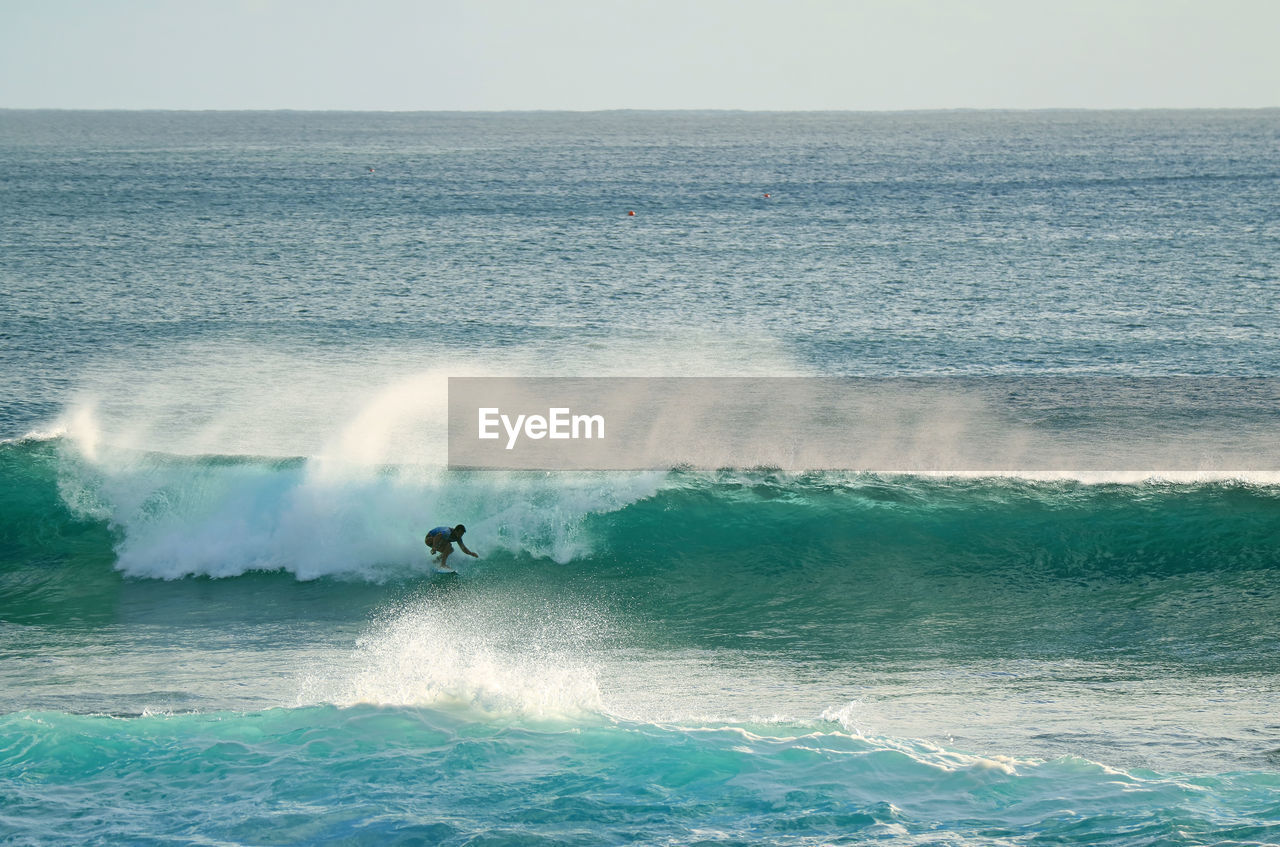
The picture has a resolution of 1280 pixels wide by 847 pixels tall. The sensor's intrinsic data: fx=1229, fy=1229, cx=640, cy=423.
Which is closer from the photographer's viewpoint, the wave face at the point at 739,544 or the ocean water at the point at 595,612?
the ocean water at the point at 595,612

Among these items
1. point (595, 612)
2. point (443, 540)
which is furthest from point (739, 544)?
point (443, 540)

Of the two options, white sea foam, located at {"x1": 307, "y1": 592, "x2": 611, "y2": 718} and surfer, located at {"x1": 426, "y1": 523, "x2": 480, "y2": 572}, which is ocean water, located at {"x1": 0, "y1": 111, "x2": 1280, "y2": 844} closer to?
white sea foam, located at {"x1": 307, "y1": 592, "x2": 611, "y2": 718}

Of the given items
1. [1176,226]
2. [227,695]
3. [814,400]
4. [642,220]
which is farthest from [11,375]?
[1176,226]

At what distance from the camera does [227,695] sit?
11.2 metres

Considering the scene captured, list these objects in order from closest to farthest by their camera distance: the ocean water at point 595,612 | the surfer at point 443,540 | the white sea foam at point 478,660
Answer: the ocean water at point 595,612
the white sea foam at point 478,660
the surfer at point 443,540

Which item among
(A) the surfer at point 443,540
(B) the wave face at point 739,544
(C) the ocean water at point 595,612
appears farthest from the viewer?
(A) the surfer at point 443,540

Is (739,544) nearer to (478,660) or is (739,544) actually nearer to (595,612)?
(595,612)

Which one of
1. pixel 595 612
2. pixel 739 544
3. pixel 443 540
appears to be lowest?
pixel 595 612

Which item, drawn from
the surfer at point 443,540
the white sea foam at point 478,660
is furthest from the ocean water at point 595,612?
the surfer at point 443,540

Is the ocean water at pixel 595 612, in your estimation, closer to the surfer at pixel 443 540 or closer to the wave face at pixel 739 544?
the wave face at pixel 739 544

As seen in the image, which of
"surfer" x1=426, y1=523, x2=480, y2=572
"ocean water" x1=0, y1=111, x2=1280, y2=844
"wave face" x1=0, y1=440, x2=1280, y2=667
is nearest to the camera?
"ocean water" x1=0, y1=111, x2=1280, y2=844

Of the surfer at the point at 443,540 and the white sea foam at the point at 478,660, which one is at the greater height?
the surfer at the point at 443,540

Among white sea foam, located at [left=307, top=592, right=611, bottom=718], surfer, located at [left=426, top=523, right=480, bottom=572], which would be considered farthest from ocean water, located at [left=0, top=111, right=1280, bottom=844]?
surfer, located at [left=426, top=523, right=480, bottom=572]

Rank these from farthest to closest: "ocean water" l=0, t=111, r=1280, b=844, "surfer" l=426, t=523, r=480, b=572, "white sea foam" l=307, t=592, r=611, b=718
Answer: "surfer" l=426, t=523, r=480, b=572, "white sea foam" l=307, t=592, r=611, b=718, "ocean water" l=0, t=111, r=1280, b=844
